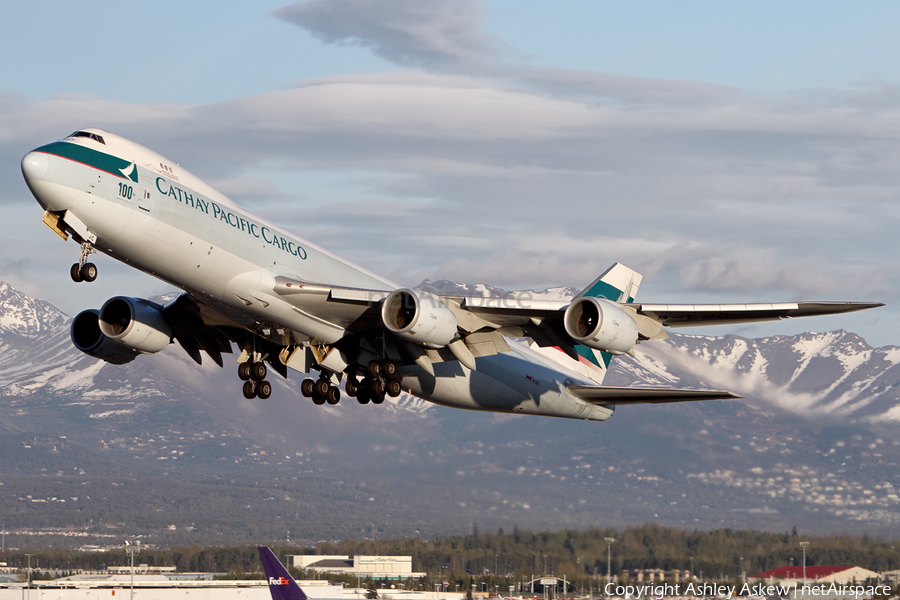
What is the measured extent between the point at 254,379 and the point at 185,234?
23.0 ft

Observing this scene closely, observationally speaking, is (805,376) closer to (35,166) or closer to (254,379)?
(254,379)

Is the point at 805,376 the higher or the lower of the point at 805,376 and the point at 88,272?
the higher

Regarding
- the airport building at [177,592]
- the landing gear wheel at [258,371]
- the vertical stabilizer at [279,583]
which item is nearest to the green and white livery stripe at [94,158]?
the landing gear wheel at [258,371]

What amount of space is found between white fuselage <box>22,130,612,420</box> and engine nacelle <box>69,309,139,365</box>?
208 inches

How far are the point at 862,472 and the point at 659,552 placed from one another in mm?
25344

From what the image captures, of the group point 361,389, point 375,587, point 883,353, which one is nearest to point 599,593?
point 361,389

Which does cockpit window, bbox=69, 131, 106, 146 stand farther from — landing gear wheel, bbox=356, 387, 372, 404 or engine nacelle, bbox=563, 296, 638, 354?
engine nacelle, bbox=563, 296, 638, 354

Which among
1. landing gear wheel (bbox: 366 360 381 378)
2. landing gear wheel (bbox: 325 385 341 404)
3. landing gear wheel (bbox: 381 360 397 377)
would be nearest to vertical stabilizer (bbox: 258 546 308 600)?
landing gear wheel (bbox: 325 385 341 404)

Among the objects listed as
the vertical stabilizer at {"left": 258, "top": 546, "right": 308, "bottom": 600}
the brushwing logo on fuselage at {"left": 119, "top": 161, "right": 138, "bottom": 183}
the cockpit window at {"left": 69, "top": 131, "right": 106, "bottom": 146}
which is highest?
the cockpit window at {"left": 69, "top": 131, "right": 106, "bottom": 146}

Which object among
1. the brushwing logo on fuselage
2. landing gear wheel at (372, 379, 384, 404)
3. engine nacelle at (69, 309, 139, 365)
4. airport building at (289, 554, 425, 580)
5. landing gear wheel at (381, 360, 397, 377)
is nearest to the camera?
the brushwing logo on fuselage

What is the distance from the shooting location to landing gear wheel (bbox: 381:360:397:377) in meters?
30.6

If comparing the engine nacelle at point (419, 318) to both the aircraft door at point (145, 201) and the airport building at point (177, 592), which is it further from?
the airport building at point (177, 592)

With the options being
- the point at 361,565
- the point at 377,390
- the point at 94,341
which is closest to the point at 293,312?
the point at 377,390

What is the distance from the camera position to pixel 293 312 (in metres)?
29.0
